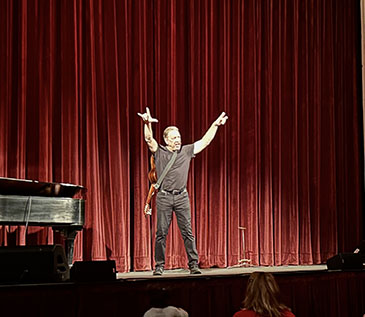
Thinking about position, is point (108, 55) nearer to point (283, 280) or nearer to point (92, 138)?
point (92, 138)

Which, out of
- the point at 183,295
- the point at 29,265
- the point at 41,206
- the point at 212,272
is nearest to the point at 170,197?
the point at 212,272

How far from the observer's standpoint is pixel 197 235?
Answer: 31.4ft

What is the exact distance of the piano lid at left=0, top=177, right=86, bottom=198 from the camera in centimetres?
626

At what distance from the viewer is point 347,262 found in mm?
7051

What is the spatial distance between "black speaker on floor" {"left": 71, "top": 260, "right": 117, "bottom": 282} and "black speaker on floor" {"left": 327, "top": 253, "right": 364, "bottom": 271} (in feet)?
8.52

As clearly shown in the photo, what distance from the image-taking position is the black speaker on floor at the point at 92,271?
5.56m

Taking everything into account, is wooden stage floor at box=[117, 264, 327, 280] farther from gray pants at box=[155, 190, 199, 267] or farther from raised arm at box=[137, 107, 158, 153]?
raised arm at box=[137, 107, 158, 153]

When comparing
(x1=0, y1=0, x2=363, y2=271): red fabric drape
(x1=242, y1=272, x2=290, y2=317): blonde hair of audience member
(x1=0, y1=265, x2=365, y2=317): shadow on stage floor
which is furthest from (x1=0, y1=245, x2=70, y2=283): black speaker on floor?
(x1=0, y1=0, x2=363, y2=271): red fabric drape

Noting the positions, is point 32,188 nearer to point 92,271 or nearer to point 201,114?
point 92,271

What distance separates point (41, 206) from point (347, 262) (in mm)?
3222

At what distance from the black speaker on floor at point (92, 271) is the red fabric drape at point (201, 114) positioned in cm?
276

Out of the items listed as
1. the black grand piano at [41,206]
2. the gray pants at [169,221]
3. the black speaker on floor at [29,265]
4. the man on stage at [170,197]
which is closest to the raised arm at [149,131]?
the man on stage at [170,197]

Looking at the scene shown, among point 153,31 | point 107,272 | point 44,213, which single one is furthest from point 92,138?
point 107,272

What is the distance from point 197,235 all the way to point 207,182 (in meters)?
0.79
